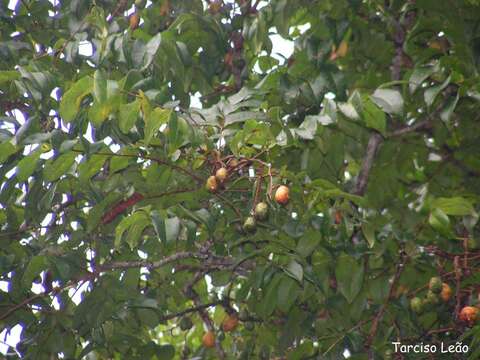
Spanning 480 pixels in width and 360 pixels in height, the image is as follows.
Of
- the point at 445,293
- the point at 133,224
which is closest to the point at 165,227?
the point at 133,224

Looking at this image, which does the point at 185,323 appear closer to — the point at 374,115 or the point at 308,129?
the point at 308,129

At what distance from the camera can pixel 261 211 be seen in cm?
267

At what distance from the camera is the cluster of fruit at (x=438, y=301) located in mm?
2836

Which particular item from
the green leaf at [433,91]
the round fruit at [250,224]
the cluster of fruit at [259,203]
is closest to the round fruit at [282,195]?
the cluster of fruit at [259,203]

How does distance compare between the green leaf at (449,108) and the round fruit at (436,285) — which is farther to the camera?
the round fruit at (436,285)

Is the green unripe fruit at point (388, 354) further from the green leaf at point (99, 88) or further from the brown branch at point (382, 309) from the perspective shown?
the green leaf at point (99, 88)

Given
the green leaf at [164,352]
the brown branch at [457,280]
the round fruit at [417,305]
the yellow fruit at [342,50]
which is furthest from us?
the yellow fruit at [342,50]

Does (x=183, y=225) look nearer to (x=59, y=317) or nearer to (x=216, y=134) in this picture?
(x=216, y=134)

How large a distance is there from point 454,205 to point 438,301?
1.32 ft

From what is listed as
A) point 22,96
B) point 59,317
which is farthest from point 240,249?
point 22,96

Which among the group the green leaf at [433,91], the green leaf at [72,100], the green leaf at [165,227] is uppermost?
the green leaf at [72,100]

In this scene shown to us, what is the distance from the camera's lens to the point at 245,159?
2654 millimetres

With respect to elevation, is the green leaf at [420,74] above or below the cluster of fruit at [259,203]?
above

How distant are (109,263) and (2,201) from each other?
0.44 m
